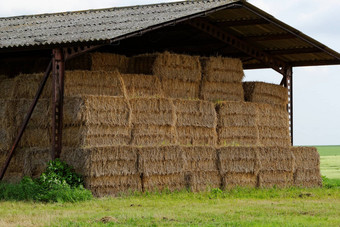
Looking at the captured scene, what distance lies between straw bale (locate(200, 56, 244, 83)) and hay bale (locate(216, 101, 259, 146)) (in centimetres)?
100

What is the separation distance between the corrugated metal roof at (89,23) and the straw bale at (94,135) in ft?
8.15

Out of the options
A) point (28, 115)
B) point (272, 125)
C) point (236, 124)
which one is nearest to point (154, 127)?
point (236, 124)

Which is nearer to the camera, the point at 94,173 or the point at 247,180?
the point at 94,173

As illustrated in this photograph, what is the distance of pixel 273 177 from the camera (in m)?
25.3

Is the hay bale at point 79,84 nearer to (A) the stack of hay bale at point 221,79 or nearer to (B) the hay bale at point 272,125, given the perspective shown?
(A) the stack of hay bale at point 221,79

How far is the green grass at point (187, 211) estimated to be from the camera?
1559 centimetres

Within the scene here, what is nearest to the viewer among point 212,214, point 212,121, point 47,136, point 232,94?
point 212,214

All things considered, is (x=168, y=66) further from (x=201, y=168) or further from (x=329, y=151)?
(x=329, y=151)

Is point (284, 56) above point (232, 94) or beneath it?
above

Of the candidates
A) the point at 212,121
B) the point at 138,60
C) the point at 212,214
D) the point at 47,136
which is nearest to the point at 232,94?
the point at 212,121

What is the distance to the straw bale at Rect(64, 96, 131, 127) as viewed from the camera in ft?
68.4

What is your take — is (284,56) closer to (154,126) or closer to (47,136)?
(154,126)

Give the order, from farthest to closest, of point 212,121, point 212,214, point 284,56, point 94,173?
point 284,56, point 212,121, point 94,173, point 212,214

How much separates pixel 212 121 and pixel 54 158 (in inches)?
217
